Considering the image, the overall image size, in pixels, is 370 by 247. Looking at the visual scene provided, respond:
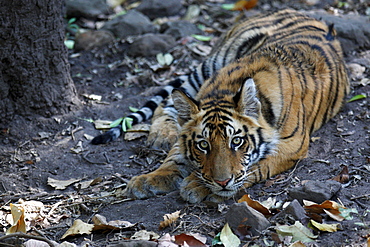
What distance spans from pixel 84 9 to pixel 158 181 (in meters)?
4.07

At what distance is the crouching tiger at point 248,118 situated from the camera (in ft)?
10.2

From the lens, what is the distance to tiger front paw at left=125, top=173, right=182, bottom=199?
330cm

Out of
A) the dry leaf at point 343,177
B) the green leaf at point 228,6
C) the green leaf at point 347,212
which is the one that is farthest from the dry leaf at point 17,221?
the green leaf at point 228,6

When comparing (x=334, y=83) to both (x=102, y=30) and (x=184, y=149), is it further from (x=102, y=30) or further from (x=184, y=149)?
(x=102, y=30)

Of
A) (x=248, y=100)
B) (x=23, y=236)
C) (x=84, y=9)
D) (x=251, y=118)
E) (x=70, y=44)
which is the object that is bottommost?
(x=70, y=44)

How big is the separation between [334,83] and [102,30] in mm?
3228

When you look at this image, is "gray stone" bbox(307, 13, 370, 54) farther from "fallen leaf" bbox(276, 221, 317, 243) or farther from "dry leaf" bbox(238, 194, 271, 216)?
"fallen leaf" bbox(276, 221, 317, 243)

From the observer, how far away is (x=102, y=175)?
3.75 m

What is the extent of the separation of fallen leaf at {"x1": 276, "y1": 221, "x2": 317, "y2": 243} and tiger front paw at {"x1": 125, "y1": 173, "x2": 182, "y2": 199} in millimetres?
1005

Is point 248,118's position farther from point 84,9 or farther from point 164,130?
point 84,9

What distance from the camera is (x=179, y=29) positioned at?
6168 mm

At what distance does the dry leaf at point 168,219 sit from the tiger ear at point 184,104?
2.44 feet

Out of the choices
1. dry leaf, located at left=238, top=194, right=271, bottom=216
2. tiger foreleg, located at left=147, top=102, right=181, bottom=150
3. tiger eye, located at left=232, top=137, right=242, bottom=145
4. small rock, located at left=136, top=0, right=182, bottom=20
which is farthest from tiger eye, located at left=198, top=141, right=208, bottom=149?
small rock, located at left=136, top=0, right=182, bottom=20

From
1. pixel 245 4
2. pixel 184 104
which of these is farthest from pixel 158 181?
pixel 245 4
